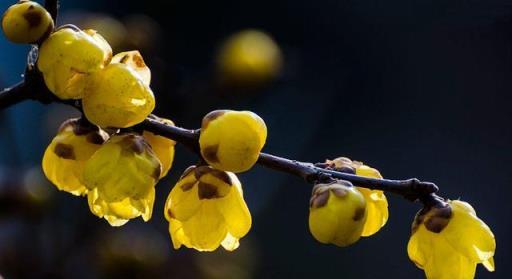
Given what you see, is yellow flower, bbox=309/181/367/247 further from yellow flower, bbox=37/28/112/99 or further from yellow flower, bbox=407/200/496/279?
yellow flower, bbox=37/28/112/99

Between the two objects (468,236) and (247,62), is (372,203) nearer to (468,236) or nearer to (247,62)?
(468,236)

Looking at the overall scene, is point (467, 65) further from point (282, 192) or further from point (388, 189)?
point (388, 189)

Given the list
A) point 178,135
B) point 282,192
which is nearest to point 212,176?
point 178,135

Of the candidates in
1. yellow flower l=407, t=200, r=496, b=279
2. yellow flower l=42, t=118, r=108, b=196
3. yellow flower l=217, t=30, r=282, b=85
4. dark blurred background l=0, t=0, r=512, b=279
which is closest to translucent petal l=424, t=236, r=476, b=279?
yellow flower l=407, t=200, r=496, b=279

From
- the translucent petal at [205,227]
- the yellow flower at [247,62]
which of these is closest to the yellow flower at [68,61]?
the translucent petal at [205,227]

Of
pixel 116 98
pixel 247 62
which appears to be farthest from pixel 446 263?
pixel 247 62
